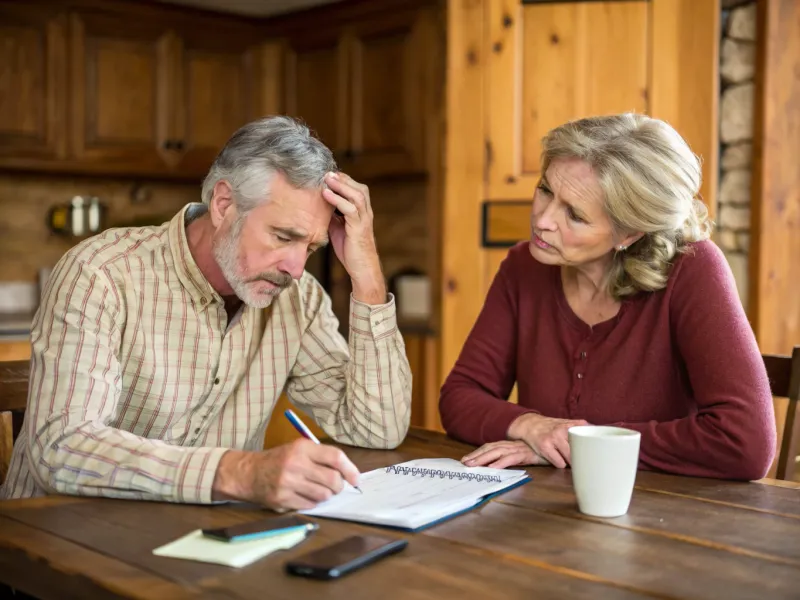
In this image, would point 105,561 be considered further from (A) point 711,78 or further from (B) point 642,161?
(A) point 711,78

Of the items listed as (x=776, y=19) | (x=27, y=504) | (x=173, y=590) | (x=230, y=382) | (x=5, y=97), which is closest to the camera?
(x=173, y=590)

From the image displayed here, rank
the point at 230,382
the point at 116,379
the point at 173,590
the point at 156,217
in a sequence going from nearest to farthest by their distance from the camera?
the point at 173,590, the point at 116,379, the point at 230,382, the point at 156,217

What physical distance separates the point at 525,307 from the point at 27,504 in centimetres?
106

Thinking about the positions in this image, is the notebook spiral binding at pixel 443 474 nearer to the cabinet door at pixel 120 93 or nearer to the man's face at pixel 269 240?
the man's face at pixel 269 240

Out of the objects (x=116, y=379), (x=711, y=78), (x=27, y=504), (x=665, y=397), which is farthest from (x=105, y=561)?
(x=711, y=78)

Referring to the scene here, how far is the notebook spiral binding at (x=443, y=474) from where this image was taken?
131 centimetres

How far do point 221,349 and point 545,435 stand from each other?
58 centimetres

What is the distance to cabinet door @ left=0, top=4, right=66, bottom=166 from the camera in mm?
4074

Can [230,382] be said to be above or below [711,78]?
below

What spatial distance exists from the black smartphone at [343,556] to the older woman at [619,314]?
0.54 metres

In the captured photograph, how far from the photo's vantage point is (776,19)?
292 centimetres

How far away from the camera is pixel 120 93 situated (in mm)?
4387

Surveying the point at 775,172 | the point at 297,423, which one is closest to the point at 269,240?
the point at 297,423

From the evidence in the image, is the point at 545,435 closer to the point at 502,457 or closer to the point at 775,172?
the point at 502,457
